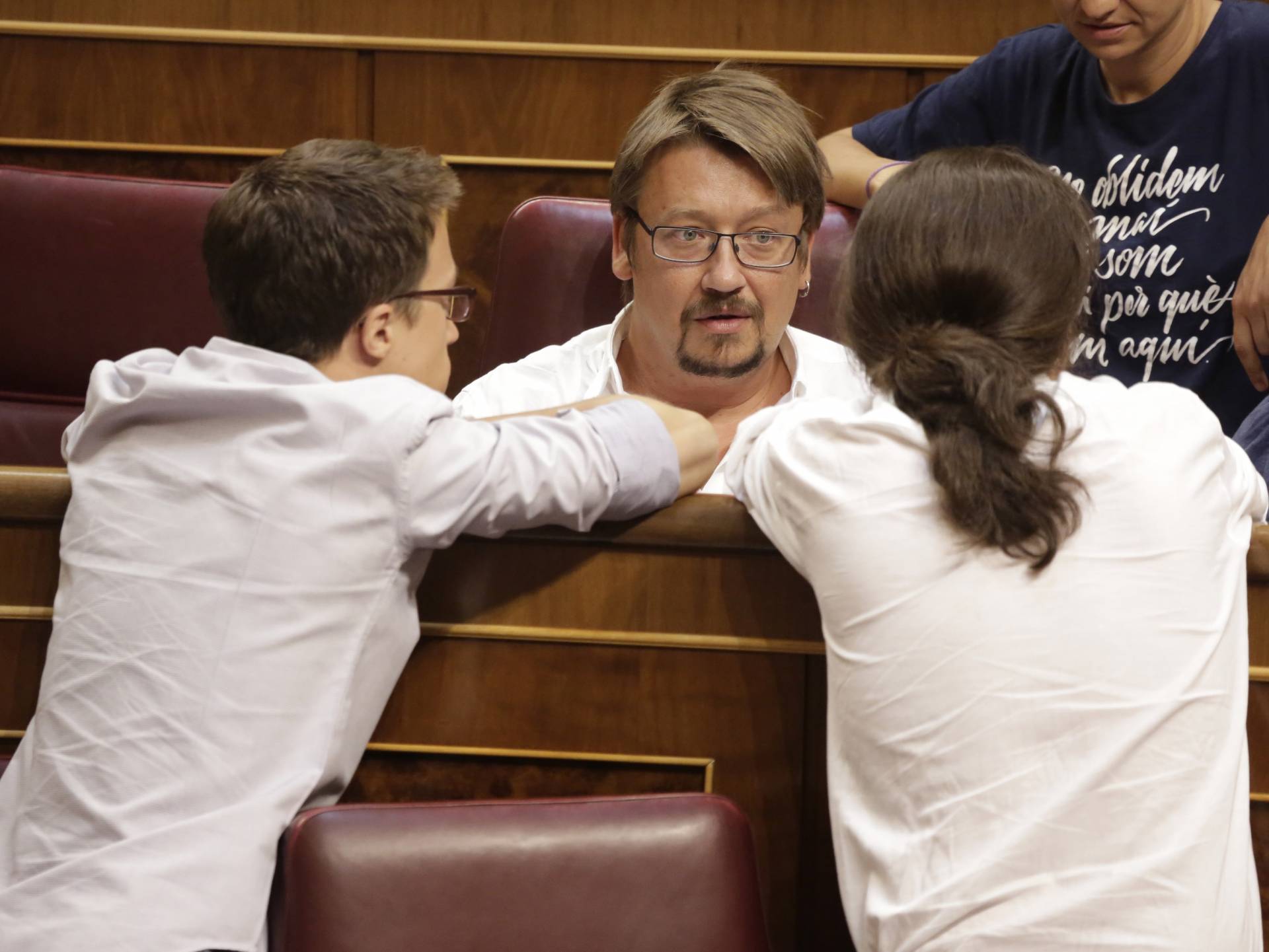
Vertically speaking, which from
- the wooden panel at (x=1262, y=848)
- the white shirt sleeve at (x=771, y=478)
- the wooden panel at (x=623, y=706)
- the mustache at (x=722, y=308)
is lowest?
the wooden panel at (x=1262, y=848)

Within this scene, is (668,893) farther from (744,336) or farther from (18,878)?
(744,336)

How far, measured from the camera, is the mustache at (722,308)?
1.52 metres

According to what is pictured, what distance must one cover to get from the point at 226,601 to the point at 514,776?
0.29m

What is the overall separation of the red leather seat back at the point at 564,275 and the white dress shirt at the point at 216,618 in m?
0.80

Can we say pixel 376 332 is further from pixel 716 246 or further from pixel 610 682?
pixel 716 246

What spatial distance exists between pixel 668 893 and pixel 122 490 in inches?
18.1

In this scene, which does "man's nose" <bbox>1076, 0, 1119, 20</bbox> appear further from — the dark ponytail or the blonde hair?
the dark ponytail

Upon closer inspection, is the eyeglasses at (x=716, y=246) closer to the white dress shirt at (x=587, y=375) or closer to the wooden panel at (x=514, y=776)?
the white dress shirt at (x=587, y=375)

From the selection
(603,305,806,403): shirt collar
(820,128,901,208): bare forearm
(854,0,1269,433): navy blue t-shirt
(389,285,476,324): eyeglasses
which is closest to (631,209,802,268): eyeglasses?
(603,305,806,403): shirt collar

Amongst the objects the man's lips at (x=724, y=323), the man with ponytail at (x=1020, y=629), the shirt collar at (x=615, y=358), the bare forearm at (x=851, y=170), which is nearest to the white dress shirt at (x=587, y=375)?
the shirt collar at (x=615, y=358)

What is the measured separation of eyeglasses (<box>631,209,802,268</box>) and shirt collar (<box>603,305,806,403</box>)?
11 cm

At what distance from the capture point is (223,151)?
207cm

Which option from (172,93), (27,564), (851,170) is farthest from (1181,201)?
(172,93)

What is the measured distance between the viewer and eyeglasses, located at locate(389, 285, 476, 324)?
1.05m
